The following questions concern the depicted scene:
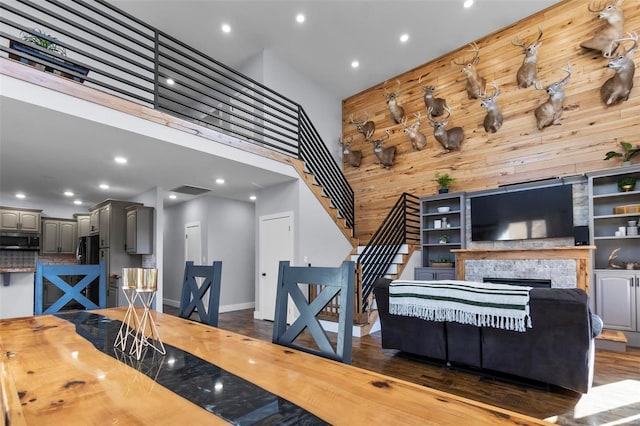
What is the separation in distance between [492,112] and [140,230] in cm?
679

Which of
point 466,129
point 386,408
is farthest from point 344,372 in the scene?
point 466,129

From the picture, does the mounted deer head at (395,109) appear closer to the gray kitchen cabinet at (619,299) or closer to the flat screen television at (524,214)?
the flat screen television at (524,214)

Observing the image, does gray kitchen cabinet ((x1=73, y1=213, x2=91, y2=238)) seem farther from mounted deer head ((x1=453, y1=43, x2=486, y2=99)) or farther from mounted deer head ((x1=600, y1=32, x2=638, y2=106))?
mounted deer head ((x1=600, y1=32, x2=638, y2=106))

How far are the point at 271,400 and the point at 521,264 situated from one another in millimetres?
5519

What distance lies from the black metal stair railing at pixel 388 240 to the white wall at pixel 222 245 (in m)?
3.32

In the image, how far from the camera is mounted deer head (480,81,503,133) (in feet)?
20.2

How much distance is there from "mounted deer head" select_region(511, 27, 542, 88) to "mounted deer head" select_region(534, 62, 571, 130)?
1.35ft

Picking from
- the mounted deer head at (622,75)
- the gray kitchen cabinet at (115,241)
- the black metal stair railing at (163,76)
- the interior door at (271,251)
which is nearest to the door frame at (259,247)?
the interior door at (271,251)

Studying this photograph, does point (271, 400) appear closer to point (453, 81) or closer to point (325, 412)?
point (325, 412)

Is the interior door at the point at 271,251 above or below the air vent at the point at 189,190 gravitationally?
below

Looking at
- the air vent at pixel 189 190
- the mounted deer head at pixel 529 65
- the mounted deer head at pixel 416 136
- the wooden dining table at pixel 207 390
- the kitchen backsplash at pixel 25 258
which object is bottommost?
the kitchen backsplash at pixel 25 258

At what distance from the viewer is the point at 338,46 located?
271 inches

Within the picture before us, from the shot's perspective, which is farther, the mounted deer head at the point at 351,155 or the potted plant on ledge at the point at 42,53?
the mounted deer head at the point at 351,155

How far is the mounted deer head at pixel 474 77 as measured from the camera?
6410mm
